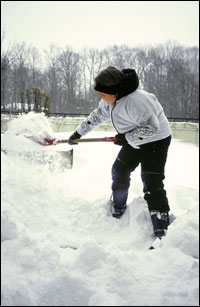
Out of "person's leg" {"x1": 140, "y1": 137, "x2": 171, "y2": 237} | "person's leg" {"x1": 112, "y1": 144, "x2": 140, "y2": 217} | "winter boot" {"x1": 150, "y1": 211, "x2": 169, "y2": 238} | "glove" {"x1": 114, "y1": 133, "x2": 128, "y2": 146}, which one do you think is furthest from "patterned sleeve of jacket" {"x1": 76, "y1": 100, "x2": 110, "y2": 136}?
"winter boot" {"x1": 150, "y1": 211, "x2": 169, "y2": 238}

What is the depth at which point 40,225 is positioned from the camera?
2.12 metres

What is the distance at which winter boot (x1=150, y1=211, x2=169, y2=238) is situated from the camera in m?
2.14

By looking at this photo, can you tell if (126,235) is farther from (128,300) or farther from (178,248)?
(128,300)

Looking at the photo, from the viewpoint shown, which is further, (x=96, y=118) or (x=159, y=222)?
(x=96, y=118)

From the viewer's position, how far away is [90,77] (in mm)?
13992

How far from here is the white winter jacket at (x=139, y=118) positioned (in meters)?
2.12

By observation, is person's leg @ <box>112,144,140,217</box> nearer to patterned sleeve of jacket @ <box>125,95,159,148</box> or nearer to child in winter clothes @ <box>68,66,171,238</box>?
child in winter clothes @ <box>68,66,171,238</box>

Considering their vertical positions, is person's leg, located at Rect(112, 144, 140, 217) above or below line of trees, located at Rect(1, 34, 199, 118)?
below

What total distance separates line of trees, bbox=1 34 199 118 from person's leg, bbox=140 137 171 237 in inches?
118

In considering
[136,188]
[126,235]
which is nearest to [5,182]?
[126,235]

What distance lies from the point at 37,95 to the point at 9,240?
249 inches

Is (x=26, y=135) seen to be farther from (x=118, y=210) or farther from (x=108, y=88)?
(x=118, y=210)

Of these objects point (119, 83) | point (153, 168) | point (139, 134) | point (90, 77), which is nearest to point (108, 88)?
point (119, 83)

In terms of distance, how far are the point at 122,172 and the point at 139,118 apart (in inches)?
22.4
